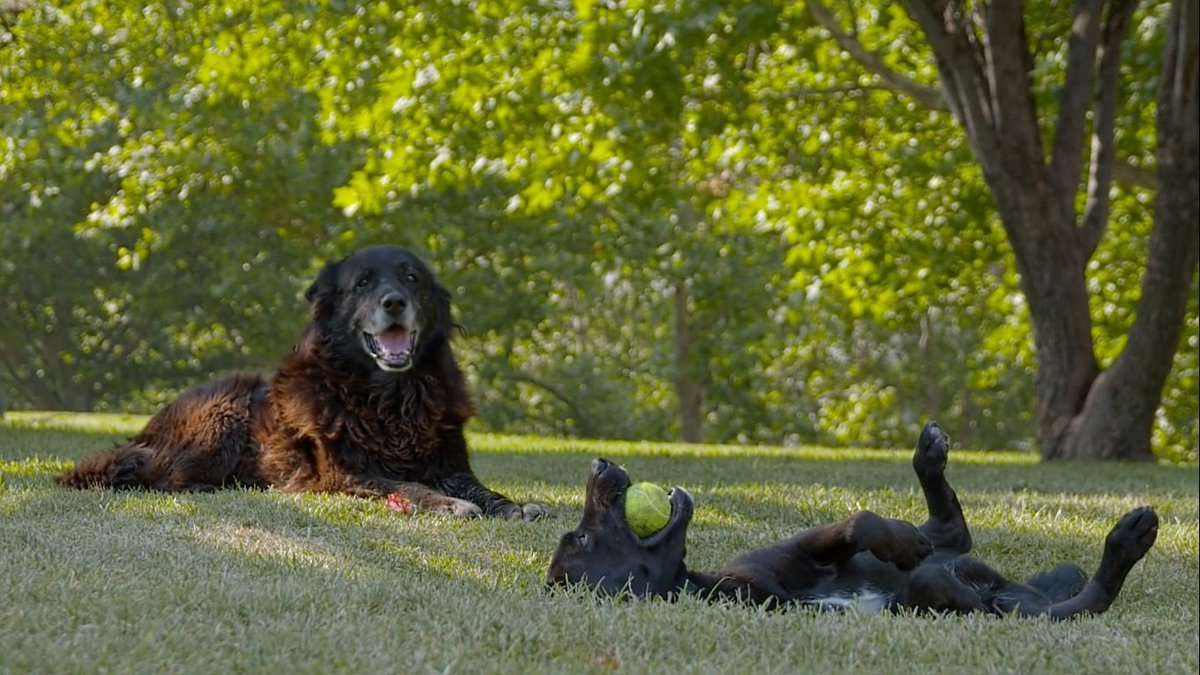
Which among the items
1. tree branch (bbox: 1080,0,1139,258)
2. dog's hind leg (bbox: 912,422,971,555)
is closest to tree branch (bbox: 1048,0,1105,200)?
tree branch (bbox: 1080,0,1139,258)

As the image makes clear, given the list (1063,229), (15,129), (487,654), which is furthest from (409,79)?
(487,654)

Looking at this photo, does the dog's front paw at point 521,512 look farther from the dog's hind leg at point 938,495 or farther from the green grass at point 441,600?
the dog's hind leg at point 938,495

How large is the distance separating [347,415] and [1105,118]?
9.28 meters

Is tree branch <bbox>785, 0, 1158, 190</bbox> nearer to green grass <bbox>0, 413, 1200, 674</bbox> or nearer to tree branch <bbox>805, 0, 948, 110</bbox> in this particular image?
tree branch <bbox>805, 0, 948, 110</bbox>

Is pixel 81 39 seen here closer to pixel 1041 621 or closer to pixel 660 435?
pixel 660 435

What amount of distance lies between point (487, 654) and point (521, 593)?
101 cm

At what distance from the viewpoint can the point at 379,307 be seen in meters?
7.50

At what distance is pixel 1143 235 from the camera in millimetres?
19328

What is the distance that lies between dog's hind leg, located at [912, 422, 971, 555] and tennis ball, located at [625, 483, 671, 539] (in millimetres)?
1176

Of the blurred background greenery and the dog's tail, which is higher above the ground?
the blurred background greenery

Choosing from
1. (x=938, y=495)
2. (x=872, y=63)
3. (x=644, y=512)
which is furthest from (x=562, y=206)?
(x=644, y=512)

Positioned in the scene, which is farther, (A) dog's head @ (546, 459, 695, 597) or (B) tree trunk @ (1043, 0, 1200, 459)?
(B) tree trunk @ (1043, 0, 1200, 459)

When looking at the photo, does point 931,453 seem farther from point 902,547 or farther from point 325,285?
point 325,285

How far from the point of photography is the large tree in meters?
13.4
